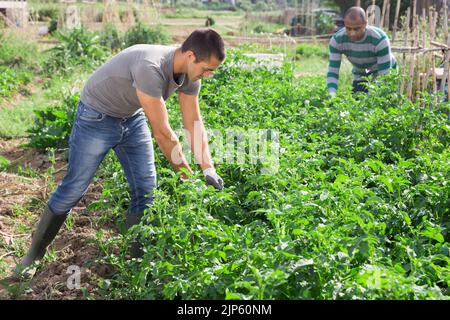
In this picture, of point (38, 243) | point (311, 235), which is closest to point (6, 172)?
point (38, 243)

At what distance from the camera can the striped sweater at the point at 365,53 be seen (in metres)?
5.85

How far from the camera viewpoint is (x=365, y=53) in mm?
6055

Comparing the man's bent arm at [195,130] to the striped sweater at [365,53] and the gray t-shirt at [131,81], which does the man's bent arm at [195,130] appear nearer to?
the gray t-shirt at [131,81]

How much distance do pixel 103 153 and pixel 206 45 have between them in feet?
2.81

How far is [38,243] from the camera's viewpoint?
373cm

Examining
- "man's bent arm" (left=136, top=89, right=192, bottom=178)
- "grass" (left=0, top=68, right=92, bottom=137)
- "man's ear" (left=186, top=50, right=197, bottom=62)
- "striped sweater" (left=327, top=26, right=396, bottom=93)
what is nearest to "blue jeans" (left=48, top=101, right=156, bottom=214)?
"man's bent arm" (left=136, top=89, right=192, bottom=178)

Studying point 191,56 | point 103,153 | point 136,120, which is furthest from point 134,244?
point 191,56

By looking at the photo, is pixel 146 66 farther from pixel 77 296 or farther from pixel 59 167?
pixel 59 167

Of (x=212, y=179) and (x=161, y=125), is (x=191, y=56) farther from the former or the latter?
(x=212, y=179)

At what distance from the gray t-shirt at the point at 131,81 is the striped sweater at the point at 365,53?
282cm

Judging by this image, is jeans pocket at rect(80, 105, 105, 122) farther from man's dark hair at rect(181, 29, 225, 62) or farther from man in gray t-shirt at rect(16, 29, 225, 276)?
man's dark hair at rect(181, 29, 225, 62)

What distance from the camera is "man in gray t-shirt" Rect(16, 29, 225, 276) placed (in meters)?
3.25

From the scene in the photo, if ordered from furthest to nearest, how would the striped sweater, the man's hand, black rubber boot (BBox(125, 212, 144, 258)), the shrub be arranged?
the shrub < the striped sweater < black rubber boot (BBox(125, 212, 144, 258)) < the man's hand

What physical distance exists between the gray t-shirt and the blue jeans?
71 mm
